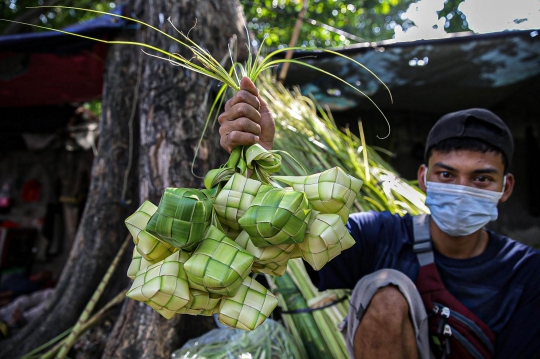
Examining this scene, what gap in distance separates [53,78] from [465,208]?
392cm

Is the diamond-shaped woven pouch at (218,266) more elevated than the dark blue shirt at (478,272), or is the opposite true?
the diamond-shaped woven pouch at (218,266)

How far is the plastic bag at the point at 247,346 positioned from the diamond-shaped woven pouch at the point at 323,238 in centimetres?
90

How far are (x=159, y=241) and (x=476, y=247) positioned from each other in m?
1.30

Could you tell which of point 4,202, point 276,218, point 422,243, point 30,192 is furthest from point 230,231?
point 4,202

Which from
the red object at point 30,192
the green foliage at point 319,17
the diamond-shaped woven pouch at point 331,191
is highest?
the green foliage at point 319,17

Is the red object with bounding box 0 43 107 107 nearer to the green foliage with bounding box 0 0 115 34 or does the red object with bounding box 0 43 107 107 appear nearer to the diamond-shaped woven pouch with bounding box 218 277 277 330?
the green foliage with bounding box 0 0 115 34

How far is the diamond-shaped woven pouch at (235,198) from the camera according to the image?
35.4 inches

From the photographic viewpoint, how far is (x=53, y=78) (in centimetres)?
378

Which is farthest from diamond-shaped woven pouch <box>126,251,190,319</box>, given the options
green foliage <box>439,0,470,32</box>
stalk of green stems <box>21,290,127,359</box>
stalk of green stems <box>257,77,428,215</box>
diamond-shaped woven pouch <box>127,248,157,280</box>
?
green foliage <box>439,0,470,32</box>

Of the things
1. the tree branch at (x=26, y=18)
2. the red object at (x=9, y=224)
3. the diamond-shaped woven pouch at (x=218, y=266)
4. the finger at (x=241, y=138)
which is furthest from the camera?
the red object at (x=9, y=224)

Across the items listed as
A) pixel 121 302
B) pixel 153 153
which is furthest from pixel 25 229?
pixel 153 153

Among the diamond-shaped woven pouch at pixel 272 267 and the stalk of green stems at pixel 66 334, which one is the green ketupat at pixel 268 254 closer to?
the diamond-shaped woven pouch at pixel 272 267

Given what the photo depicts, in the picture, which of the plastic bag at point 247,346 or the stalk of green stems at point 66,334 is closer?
the plastic bag at point 247,346

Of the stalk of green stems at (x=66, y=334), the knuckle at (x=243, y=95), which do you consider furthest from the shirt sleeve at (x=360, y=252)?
the stalk of green stems at (x=66, y=334)
